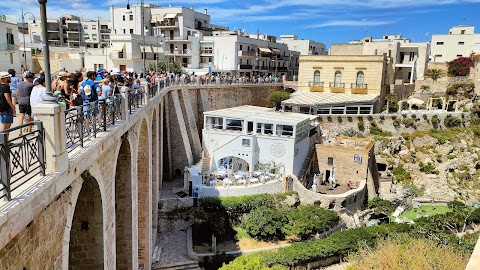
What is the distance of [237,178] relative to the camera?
21.2 meters

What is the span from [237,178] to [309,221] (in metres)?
4.63

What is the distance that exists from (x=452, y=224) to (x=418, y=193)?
6.16m

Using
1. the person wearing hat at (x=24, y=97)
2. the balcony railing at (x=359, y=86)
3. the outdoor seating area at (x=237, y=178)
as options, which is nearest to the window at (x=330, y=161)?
the outdoor seating area at (x=237, y=178)

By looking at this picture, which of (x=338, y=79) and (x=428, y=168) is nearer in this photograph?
(x=428, y=168)

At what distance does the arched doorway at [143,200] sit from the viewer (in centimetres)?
1305

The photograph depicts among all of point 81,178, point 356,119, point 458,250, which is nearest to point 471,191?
point 356,119

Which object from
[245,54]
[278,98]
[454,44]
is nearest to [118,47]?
[245,54]

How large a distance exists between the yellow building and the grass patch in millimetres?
10240

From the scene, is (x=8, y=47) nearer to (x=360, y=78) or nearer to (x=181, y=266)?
(x=181, y=266)

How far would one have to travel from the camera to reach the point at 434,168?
28.2 metres

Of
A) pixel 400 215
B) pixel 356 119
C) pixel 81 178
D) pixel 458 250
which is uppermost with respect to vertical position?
pixel 81 178

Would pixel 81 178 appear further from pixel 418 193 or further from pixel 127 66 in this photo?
pixel 127 66


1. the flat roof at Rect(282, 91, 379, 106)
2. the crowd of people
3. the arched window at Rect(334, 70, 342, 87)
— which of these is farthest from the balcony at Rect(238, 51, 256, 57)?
the crowd of people

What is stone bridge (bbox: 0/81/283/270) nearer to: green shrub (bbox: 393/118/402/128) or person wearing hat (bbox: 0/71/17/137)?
person wearing hat (bbox: 0/71/17/137)
